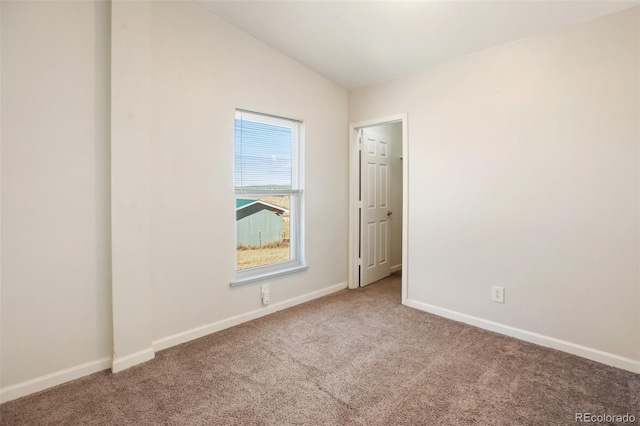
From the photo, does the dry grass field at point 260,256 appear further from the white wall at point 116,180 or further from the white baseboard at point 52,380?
the white baseboard at point 52,380

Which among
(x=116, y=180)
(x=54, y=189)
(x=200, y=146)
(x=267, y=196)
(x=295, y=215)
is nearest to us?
(x=54, y=189)

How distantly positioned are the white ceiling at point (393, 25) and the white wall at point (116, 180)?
0.32m

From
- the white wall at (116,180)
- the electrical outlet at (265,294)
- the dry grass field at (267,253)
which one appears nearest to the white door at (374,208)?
the dry grass field at (267,253)

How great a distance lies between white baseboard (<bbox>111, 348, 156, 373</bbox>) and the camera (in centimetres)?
211

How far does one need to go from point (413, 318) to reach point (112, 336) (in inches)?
94.9

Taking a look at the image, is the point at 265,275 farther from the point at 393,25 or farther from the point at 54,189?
the point at 393,25

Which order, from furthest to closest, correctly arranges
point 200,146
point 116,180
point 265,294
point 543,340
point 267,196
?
point 267,196
point 265,294
point 200,146
point 543,340
point 116,180

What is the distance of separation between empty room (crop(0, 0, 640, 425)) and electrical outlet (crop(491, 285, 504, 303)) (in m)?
0.02

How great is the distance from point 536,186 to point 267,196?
7.49ft

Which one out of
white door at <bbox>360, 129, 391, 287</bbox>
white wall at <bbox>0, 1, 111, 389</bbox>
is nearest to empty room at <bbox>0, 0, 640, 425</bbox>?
white wall at <bbox>0, 1, 111, 389</bbox>

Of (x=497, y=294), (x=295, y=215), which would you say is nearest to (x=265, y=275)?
(x=295, y=215)

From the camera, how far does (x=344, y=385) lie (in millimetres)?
1962

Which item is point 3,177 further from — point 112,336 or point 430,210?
point 430,210

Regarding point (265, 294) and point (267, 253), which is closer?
point (265, 294)
